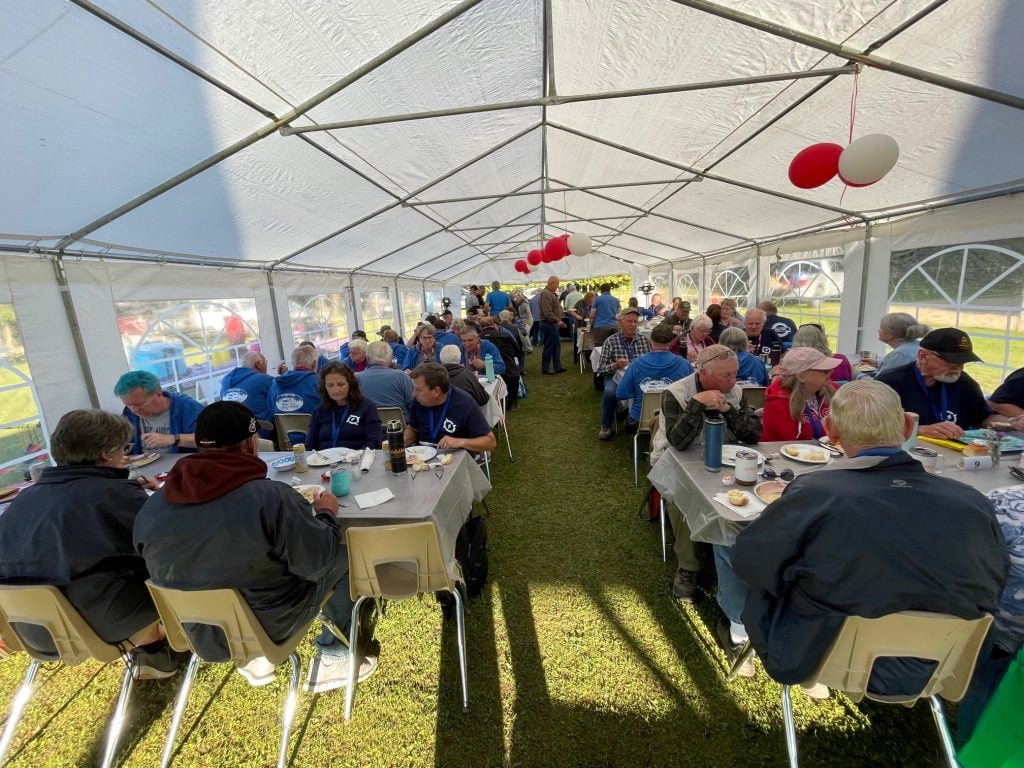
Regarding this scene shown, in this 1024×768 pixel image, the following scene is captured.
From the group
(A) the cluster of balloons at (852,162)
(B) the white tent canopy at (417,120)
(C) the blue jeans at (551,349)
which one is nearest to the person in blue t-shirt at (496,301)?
(C) the blue jeans at (551,349)

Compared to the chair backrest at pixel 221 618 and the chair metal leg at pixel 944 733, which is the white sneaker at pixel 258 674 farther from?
the chair metal leg at pixel 944 733

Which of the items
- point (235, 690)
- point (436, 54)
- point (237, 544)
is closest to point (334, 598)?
point (235, 690)

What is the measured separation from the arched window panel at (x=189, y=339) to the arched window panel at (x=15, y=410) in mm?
1029

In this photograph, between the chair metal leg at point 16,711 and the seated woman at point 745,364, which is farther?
the seated woman at point 745,364

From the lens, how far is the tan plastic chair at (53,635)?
1.54 m

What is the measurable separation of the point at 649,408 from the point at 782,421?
1335 millimetres

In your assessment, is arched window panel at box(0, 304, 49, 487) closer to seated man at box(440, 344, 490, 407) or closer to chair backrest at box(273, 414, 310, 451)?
chair backrest at box(273, 414, 310, 451)

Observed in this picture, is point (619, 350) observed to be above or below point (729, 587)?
above

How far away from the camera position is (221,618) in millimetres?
1523

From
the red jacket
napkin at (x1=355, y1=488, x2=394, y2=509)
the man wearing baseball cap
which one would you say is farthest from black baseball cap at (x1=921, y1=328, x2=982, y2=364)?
napkin at (x1=355, y1=488, x2=394, y2=509)

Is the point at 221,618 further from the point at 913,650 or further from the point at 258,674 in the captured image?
the point at 913,650

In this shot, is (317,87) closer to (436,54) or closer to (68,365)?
(436,54)

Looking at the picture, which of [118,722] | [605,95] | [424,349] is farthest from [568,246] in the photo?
[118,722]

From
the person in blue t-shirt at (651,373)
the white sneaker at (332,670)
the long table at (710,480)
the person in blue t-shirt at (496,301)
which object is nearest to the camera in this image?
the long table at (710,480)
